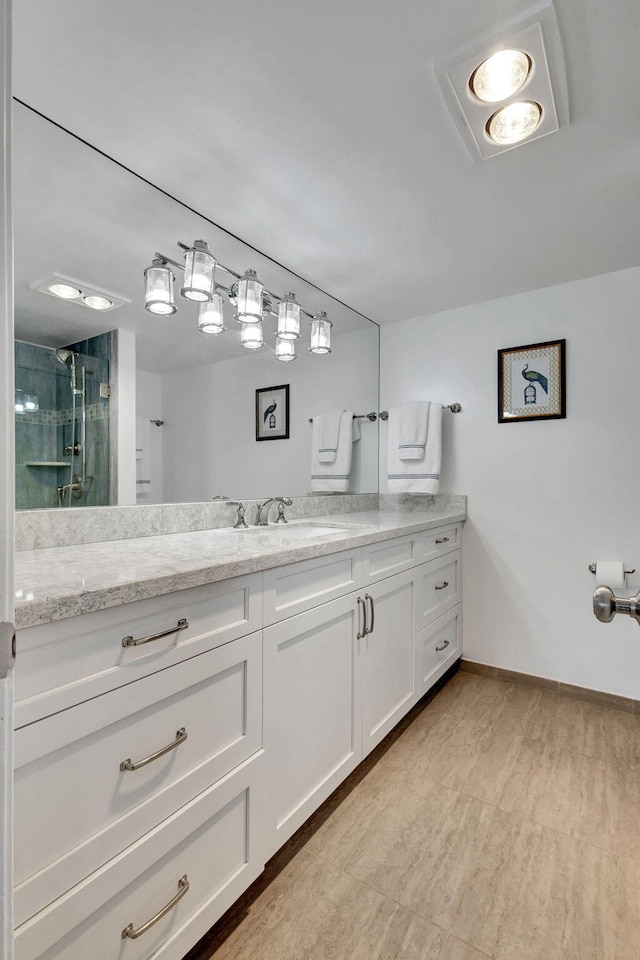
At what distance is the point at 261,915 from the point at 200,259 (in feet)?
6.64

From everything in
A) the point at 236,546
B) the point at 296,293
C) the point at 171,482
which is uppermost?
the point at 296,293

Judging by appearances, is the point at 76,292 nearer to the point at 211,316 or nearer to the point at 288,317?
the point at 211,316

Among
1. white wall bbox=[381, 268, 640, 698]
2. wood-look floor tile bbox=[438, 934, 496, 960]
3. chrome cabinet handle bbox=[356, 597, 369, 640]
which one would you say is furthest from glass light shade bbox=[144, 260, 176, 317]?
wood-look floor tile bbox=[438, 934, 496, 960]

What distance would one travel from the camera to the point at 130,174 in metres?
1.47

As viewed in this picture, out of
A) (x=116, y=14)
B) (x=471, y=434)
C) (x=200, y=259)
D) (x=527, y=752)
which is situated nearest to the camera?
(x=116, y=14)

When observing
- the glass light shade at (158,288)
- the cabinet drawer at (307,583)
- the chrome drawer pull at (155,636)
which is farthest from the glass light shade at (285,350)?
the chrome drawer pull at (155,636)

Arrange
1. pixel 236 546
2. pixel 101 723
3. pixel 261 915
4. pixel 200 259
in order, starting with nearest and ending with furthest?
pixel 101 723 → pixel 261 915 → pixel 236 546 → pixel 200 259

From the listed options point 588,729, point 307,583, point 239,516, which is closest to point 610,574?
A: point 588,729

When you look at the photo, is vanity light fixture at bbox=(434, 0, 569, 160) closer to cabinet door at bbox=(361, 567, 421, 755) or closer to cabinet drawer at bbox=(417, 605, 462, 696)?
cabinet door at bbox=(361, 567, 421, 755)

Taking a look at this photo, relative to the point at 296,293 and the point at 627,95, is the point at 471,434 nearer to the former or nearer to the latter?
the point at 296,293

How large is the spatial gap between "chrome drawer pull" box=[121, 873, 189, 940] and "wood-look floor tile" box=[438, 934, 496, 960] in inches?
25.2

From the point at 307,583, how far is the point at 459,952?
936mm

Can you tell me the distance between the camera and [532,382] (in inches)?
96.5

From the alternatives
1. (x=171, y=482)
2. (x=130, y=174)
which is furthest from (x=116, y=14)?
(x=171, y=482)
